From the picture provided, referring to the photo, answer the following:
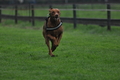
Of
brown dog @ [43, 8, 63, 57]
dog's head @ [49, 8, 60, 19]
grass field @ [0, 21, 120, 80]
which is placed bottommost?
grass field @ [0, 21, 120, 80]

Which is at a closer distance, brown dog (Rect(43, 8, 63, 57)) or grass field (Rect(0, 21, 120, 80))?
grass field (Rect(0, 21, 120, 80))

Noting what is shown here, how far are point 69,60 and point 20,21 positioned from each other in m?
17.2

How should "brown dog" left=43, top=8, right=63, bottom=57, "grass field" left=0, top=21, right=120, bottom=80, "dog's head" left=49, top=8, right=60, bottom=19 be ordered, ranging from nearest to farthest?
"grass field" left=0, top=21, right=120, bottom=80 → "dog's head" left=49, top=8, right=60, bottom=19 → "brown dog" left=43, top=8, right=63, bottom=57

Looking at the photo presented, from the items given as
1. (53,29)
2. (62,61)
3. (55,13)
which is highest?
(55,13)

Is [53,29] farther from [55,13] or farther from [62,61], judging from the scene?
[62,61]

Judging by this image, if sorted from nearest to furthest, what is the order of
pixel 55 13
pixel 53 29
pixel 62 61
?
pixel 62 61
pixel 55 13
pixel 53 29

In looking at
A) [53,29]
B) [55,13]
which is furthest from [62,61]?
[55,13]

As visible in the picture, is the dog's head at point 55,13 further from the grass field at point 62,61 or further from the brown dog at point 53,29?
the grass field at point 62,61

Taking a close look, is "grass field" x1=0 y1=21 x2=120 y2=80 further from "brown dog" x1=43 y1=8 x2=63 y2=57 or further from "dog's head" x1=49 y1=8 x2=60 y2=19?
"dog's head" x1=49 y1=8 x2=60 y2=19

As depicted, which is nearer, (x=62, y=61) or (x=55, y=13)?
(x=62, y=61)

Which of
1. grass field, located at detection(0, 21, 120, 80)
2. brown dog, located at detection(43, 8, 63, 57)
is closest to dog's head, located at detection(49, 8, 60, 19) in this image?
brown dog, located at detection(43, 8, 63, 57)

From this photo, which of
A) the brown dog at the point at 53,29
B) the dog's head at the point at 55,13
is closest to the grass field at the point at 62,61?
the brown dog at the point at 53,29

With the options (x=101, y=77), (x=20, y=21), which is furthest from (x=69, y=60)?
(x=20, y=21)

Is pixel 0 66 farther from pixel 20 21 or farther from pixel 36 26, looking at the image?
pixel 20 21
